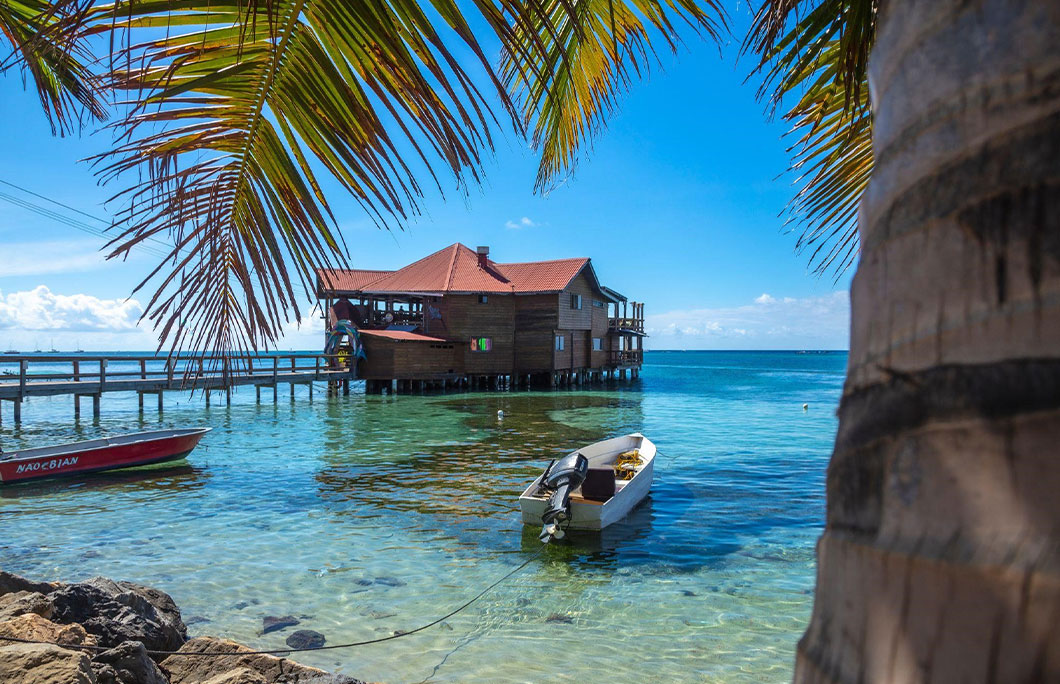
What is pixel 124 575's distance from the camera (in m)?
9.04

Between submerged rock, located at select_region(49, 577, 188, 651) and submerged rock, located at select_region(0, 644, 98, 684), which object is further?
submerged rock, located at select_region(49, 577, 188, 651)

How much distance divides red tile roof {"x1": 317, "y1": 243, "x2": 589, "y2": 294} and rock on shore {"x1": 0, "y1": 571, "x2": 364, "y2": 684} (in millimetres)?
36069

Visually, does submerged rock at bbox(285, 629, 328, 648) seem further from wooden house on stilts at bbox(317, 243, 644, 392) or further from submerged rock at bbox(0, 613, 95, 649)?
wooden house on stilts at bbox(317, 243, 644, 392)

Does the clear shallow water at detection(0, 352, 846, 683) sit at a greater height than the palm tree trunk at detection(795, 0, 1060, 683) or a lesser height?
lesser

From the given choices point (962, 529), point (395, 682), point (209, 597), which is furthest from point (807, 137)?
point (209, 597)

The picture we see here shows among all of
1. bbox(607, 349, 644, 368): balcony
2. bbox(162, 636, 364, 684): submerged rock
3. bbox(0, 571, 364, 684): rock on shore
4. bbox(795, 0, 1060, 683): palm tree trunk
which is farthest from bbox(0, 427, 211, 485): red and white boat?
bbox(607, 349, 644, 368): balcony

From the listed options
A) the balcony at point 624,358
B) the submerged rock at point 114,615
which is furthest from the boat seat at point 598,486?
the balcony at point 624,358

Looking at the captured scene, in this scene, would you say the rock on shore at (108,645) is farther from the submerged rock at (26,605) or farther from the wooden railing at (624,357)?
the wooden railing at (624,357)

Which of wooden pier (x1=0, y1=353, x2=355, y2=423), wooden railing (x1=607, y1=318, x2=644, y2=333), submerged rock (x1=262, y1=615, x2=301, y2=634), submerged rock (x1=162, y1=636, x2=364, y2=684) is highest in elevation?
wooden railing (x1=607, y1=318, x2=644, y2=333)

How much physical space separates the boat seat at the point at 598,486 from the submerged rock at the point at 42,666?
759cm

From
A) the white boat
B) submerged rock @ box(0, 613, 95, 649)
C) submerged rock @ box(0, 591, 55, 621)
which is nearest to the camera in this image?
submerged rock @ box(0, 613, 95, 649)

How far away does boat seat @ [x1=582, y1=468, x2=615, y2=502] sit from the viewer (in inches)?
420

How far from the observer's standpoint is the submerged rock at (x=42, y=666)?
365 cm

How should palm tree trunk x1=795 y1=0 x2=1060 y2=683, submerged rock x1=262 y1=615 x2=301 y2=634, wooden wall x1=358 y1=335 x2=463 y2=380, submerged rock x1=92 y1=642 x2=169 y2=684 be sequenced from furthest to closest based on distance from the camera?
wooden wall x1=358 y1=335 x2=463 y2=380 → submerged rock x1=262 y1=615 x2=301 y2=634 → submerged rock x1=92 y1=642 x2=169 y2=684 → palm tree trunk x1=795 y1=0 x2=1060 y2=683
